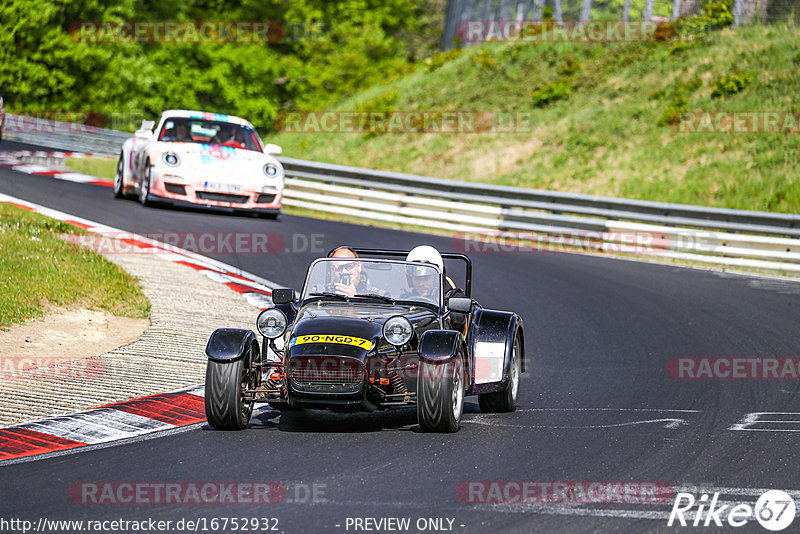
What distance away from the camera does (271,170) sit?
62.3 feet

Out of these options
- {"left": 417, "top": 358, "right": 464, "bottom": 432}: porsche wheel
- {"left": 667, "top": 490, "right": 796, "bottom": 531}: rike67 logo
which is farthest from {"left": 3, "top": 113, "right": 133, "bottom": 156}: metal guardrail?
{"left": 667, "top": 490, "right": 796, "bottom": 531}: rike67 logo

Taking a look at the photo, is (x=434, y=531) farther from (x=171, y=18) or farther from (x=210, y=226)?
(x=171, y=18)

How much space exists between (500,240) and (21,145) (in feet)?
49.5

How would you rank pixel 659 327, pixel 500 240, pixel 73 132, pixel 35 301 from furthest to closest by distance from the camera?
pixel 73 132 → pixel 500 240 → pixel 659 327 → pixel 35 301

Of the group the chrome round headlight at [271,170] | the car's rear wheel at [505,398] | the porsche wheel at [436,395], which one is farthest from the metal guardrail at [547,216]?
the porsche wheel at [436,395]

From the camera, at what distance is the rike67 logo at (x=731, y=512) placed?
19.0 feet

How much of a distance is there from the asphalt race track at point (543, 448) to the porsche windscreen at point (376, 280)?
3.16 feet

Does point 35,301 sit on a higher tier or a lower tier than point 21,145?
lower

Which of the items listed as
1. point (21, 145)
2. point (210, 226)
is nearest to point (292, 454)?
point (210, 226)

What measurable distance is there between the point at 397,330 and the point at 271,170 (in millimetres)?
11248

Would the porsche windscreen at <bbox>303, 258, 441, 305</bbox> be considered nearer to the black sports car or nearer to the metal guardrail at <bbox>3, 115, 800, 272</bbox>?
the black sports car

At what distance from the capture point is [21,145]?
3045 cm

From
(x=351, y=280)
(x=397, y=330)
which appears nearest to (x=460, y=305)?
(x=397, y=330)

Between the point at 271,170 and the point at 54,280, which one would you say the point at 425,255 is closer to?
the point at 54,280
